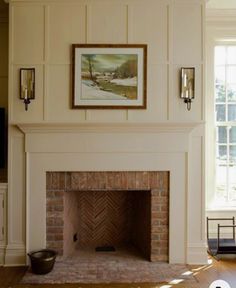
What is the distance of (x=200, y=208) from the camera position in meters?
3.55

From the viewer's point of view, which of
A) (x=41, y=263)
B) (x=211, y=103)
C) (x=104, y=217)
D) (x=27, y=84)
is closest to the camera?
(x=41, y=263)

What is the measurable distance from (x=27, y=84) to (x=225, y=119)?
8.66ft

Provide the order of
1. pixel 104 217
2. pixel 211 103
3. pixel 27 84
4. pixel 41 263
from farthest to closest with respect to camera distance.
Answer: pixel 211 103 → pixel 104 217 → pixel 27 84 → pixel 41 263

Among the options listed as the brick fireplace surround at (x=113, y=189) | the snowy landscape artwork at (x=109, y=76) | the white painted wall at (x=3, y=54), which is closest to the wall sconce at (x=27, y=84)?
the snowy landscape artwork at (x=109, y=76)

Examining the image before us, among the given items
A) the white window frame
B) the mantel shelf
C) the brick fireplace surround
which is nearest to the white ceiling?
the white window frame

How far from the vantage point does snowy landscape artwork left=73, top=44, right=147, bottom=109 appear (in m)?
3.46

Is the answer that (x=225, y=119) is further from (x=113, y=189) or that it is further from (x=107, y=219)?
(x=107, y=219)

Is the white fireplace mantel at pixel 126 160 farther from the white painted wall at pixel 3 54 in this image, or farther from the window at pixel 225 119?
the window at pixel 225 119

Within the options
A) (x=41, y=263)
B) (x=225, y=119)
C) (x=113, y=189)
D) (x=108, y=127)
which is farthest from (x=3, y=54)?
(x=225, y=119)

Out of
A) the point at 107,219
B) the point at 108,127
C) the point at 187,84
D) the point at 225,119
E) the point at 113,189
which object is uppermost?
the point at 187,84

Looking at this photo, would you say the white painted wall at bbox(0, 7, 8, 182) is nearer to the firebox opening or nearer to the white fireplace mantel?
the white fireplace mantel

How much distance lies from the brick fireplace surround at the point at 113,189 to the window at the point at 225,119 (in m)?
1.13

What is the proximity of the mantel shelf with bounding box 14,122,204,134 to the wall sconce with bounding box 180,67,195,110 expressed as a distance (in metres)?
0.30

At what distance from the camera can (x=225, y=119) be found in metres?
4.29
